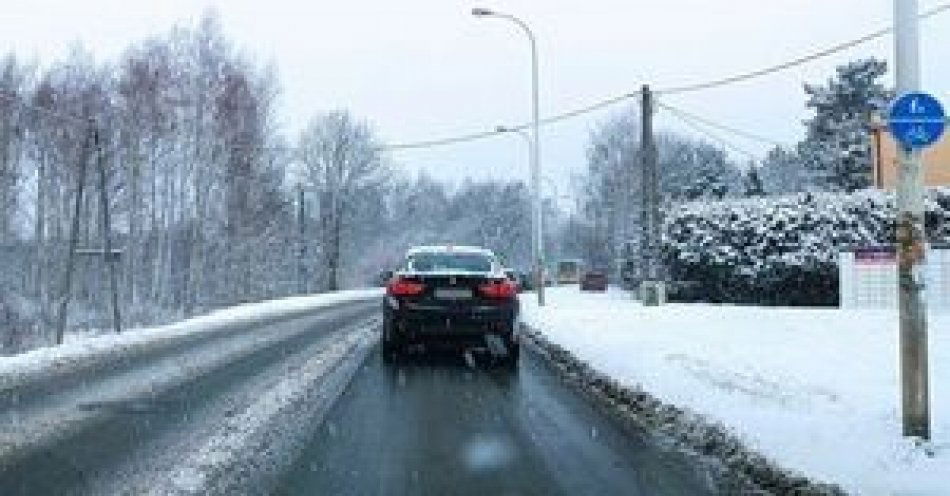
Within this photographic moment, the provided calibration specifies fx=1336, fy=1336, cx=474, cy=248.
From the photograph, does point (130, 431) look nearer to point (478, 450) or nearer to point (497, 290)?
point (478, 450)

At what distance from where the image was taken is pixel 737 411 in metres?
11.7

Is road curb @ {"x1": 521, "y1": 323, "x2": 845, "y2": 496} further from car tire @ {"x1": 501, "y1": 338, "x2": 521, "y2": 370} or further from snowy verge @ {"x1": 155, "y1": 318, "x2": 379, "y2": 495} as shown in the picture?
snowy verge @ {"x1": 155, "y1": 318, "x2": 379, "y2": 495}

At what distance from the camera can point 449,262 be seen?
19.1 meters

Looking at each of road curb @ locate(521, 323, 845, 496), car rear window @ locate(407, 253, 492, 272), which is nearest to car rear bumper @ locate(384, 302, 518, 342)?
car rear window @ locate(407, 253, 492, 272)

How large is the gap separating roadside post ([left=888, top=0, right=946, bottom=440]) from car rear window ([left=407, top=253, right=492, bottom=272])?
9611 mm

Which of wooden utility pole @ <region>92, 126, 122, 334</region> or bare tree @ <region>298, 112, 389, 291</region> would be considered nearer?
wooden utility pole @ <region>92, 126, 122, 334</region>

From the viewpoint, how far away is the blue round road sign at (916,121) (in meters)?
9.43

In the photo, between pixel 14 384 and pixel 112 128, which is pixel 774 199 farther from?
pixel 112 128

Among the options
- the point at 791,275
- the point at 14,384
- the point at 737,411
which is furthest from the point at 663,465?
the point at 791,275

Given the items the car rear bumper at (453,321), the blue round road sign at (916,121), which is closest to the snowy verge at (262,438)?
the car rear bumper at (453,321)

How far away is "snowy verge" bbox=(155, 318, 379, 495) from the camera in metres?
8.56

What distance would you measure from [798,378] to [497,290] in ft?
17.1

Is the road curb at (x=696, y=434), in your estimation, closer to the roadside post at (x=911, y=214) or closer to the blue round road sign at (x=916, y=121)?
the roadside post at (x=911, y=214)

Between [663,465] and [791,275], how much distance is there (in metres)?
25.0
